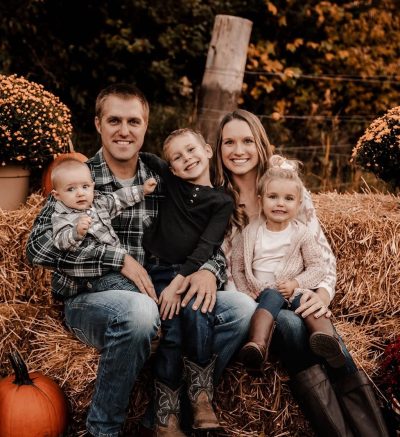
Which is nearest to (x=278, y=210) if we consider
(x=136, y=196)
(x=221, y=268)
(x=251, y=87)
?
(x=221, y=268)

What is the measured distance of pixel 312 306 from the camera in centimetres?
311

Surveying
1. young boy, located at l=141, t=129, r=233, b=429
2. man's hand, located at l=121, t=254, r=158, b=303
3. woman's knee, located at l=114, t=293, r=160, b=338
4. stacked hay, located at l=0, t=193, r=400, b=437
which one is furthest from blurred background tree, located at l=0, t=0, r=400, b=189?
woman's knee, located at l=114, t=293, r=160, b=338

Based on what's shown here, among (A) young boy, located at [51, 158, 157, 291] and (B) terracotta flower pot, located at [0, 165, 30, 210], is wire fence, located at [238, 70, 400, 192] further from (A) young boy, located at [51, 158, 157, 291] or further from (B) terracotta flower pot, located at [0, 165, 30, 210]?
(A) young boy, located at [51, 158, 157, 291]

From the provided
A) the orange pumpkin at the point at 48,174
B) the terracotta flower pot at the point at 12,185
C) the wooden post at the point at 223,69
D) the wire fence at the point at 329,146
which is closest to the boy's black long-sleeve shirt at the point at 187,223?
the orange pumpkin at the point at 48,174

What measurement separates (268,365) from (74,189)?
3.83ft

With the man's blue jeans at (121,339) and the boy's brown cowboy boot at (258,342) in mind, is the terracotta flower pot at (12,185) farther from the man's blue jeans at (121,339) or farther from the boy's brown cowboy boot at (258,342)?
the boy's brown cowboy boot at (258,342)

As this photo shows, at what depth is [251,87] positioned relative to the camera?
23.6ft

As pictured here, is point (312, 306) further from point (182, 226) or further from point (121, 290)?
point (121, 290)

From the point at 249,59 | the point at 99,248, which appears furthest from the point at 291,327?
the point at 249,59

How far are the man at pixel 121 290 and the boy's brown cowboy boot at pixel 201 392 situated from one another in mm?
84

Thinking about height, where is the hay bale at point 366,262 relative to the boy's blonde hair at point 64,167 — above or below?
below

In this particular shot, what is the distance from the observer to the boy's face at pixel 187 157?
11.0ft

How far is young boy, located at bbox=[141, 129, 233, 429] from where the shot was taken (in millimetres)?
3045

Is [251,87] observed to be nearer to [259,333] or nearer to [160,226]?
[160,226]
